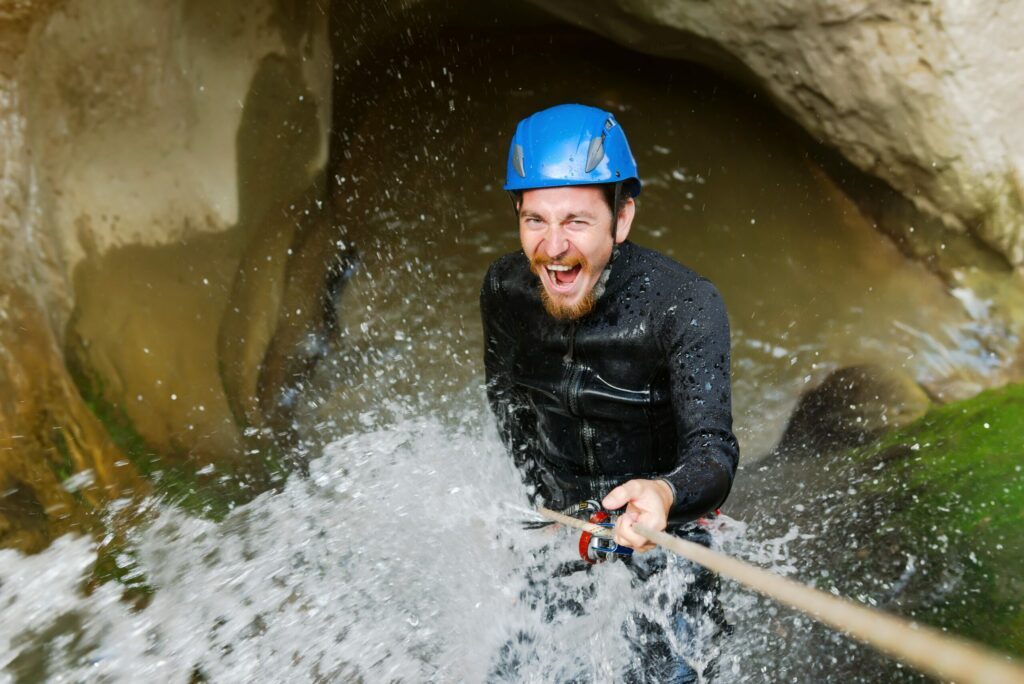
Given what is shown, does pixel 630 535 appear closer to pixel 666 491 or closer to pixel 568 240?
pixel 666 491

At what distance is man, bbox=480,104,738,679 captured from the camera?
2373mm

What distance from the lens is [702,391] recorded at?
2.32 m

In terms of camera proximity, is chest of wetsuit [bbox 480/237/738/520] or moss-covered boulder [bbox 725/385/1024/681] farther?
moss-covered boulder [bbox 725/385/1024/681]

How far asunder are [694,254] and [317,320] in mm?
2112

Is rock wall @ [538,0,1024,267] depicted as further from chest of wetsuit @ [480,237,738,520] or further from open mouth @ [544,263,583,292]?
open mouth @ [544,263,583,292]

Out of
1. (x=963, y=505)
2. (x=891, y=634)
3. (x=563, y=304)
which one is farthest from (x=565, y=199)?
(x=963, y=505)

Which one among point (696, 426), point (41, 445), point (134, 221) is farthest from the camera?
point (134, 221)

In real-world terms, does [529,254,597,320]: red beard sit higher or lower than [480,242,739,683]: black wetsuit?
higher

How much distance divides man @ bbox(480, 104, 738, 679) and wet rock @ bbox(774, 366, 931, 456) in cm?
169

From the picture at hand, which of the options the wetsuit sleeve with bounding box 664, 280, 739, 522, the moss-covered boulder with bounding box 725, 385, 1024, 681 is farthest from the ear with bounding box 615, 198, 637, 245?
the moss-covered boulder with bounding box 725, 385, 1024, 681

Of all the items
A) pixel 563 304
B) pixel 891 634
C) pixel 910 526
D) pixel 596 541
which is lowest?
pixel 910 526

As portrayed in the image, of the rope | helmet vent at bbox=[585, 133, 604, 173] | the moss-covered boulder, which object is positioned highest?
helmet vent at bbox=[585, 133, 604, 173]

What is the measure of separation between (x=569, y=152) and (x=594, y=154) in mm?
68

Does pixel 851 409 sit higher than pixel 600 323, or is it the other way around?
pixel 600 323
